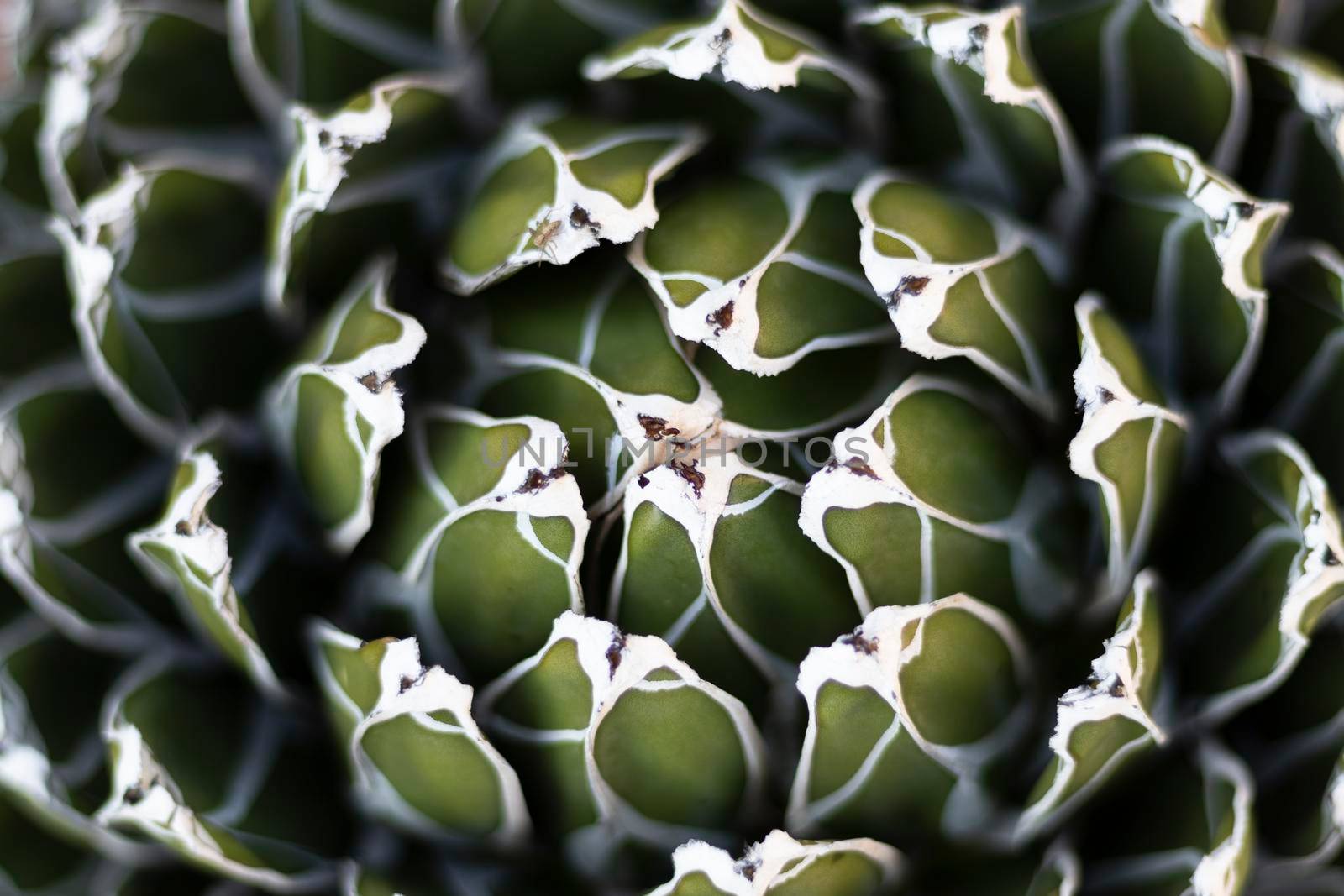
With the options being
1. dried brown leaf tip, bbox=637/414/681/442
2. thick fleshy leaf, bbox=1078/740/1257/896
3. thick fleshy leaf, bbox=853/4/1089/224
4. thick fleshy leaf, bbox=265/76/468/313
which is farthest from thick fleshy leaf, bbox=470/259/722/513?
thick fleshy leaf, bbox=1078/740/1257/896

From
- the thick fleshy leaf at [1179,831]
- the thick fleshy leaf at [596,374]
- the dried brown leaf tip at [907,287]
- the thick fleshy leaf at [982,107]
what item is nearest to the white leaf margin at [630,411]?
the thick fleshy leaf at [596,374]

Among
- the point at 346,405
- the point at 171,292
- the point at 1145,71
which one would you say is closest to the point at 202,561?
the point at 346,405

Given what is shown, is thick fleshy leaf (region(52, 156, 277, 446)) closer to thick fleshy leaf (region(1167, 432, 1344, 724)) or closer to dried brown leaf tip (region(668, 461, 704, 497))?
dried brown leaf tip (region(668, 461, 704, 497))

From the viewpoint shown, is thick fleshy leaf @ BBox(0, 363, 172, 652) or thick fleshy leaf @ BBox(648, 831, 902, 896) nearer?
thick fleshy leaf @ BBox(648, 831, 902, 896)

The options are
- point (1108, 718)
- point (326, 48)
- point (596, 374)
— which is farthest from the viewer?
point (326, 48)

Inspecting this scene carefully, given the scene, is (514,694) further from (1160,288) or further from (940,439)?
(1160,288)

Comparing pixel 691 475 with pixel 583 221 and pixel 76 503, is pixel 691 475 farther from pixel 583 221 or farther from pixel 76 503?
pixel 76 503

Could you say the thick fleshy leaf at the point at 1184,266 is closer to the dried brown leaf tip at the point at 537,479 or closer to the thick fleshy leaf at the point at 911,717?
the thick fleshy leaf at the point at 911,717
